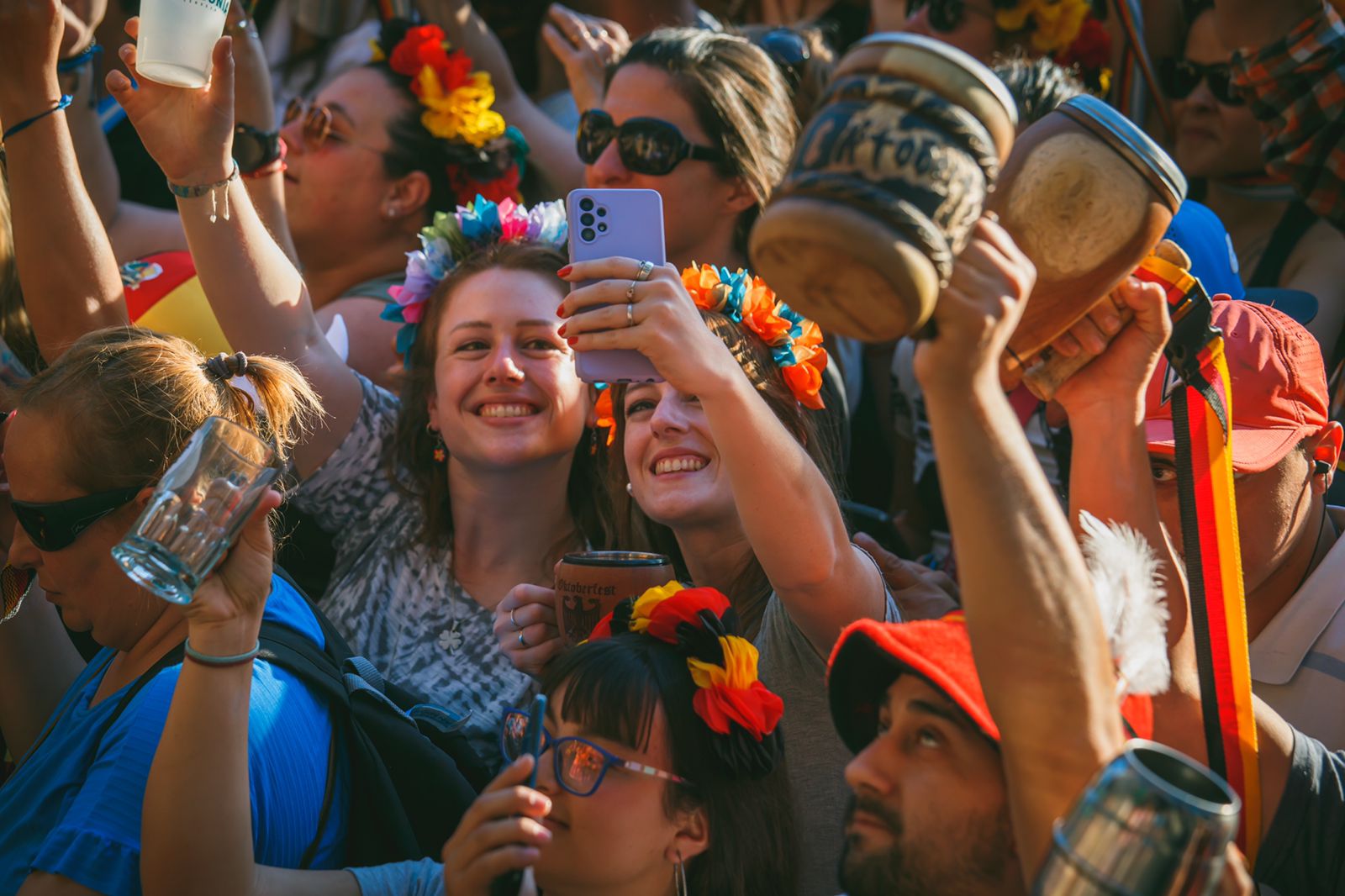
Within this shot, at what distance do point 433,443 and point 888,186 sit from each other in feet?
7.92

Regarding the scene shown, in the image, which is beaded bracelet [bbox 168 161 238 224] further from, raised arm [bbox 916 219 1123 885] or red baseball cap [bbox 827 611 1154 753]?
raised arm [bbox 916 219 1123 885]

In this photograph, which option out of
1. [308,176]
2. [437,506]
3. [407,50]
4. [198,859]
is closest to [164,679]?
[198,859]

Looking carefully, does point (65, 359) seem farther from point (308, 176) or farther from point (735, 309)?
point (308, 176)

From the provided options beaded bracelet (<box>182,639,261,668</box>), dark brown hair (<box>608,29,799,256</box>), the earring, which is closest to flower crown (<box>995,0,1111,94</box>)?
dark brown hair (<box>608,29,799,256</box>)

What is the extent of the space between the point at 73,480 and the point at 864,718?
147 centimetres

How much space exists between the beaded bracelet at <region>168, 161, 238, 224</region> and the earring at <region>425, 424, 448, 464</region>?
0.76 m

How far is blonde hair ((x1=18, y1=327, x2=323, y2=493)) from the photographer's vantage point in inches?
94.0

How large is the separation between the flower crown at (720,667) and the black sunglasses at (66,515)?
0.90m

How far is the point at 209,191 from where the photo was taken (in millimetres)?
3127

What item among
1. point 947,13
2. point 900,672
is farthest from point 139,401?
point 947,13

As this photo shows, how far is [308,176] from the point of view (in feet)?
14.3

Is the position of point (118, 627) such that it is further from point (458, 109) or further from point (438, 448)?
point (458, 109)

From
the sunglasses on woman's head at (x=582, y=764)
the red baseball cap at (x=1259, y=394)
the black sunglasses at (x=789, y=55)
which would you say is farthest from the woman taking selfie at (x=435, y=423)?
the red baseball cap at (x=1259, y=394)

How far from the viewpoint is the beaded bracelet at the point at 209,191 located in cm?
312
